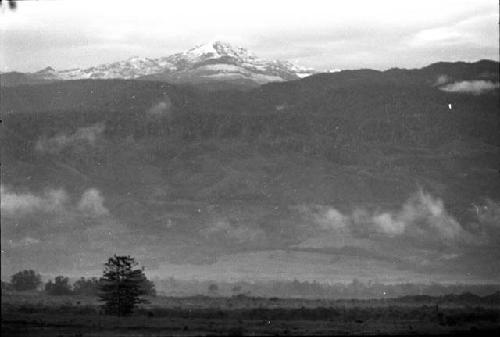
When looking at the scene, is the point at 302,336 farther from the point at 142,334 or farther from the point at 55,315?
the point at 55,315

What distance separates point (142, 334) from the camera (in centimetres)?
Answer: 14600

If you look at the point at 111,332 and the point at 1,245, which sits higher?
the point at 1,245

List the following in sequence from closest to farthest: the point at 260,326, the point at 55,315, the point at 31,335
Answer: the point at 31,335
the point at 260,326
the point at 55,315

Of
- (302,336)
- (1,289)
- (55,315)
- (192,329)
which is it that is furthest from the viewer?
(55,315)

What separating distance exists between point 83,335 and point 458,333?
197 ft

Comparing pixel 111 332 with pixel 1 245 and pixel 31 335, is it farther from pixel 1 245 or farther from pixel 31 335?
pixel 1 245

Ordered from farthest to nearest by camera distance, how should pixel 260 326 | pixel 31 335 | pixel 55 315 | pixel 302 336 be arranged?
pixel 55 315 < pixel 260 326 < pixel 302 336 < pixel 31 335

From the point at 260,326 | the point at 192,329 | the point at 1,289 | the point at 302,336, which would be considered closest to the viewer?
the point at 1,289

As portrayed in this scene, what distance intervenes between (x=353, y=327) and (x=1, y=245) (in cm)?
8845

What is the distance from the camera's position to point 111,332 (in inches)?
5846

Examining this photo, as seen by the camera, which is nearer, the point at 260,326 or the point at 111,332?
the point at 111,332

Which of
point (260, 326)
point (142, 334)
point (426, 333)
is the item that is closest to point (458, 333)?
point (426, 333)

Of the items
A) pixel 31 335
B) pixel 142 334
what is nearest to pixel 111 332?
pixel 142 334

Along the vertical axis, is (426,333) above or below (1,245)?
below
